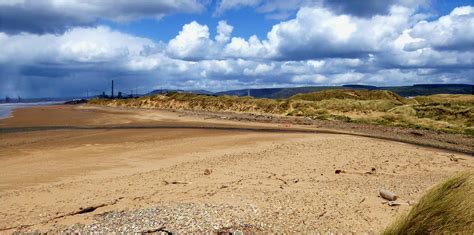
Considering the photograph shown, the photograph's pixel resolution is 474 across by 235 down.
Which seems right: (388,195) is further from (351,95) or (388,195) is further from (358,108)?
(351,95)

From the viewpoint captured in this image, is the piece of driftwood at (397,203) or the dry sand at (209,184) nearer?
the dry sand at (209,184)

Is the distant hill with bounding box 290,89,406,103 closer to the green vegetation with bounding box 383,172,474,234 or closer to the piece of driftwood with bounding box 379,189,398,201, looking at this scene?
the piece of driftwood with bounding box 379,189,398,201

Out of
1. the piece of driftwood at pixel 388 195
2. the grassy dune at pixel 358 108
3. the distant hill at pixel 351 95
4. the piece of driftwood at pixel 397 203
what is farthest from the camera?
the distant hill at pixel 351 95

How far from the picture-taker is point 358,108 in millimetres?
57188

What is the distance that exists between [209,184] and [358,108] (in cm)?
4693

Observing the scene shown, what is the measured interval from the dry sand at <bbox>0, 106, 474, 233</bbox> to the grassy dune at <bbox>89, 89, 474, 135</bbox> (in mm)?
23777

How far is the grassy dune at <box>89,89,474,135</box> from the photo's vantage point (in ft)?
147

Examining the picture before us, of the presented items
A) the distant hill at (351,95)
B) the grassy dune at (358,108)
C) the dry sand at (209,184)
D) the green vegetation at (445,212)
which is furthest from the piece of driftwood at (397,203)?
the distant hill at (351,95)

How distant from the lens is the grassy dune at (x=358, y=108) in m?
44.7

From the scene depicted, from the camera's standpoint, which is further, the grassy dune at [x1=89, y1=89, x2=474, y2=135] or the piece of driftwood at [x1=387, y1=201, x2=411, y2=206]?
the grassy dune at [x1=89, y1=89, x2=474, y2=135]

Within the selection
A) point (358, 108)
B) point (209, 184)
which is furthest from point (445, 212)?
point (358, 108)

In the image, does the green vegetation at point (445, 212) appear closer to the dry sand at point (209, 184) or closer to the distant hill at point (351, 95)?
the dry sand at point (209, 184)

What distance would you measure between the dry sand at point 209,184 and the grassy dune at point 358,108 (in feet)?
78.0

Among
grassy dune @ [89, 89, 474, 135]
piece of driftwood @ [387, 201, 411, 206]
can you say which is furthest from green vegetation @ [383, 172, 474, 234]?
grassy dune @ [89, 89, 474, 135]
